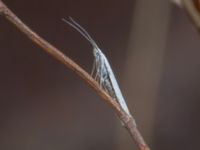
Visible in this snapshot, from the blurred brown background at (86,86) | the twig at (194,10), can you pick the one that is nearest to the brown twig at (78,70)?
the twig at (194,10)

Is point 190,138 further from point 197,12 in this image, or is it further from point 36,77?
point 197,12

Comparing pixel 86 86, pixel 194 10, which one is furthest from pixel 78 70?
pixel 86 86

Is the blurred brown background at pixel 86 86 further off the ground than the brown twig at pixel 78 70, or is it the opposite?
the blurred brown background at pixel 86 86

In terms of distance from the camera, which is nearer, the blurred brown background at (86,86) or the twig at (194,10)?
the twig at (194,10)

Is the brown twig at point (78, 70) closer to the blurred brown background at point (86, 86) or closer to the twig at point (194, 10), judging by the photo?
the twig at point (194, 10)

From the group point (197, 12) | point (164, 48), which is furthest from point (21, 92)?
point (197, 12)
